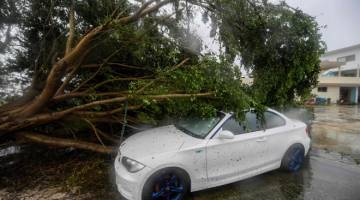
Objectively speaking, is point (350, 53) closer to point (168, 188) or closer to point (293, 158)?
point (293, 158)

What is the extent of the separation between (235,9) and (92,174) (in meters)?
4.67

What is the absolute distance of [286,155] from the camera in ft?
15.9

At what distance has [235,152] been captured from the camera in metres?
4.14

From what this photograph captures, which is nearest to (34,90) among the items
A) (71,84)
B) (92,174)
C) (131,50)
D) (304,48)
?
(71,84)

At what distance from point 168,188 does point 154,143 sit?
739 mm

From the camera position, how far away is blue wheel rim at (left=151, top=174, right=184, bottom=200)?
3.60m

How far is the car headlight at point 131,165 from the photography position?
3.51 m

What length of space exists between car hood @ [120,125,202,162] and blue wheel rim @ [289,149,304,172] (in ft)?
7.39

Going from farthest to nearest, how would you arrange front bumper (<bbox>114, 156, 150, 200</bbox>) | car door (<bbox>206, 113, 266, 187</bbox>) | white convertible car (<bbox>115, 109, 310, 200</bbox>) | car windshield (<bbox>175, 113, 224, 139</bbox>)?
car windshield (<bbox>175, 113, 224, 139</bbox>), car door (<bbox>206, 113, 266, 187</bbox>), white convertible car (<bbox>115, 109, 310, 200</bbox>), front bumper (<bbox>114, 156, 150, 200</bbox>)

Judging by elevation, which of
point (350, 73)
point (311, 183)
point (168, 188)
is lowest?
point (311, 183)

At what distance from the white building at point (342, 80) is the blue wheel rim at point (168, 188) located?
87.6ft

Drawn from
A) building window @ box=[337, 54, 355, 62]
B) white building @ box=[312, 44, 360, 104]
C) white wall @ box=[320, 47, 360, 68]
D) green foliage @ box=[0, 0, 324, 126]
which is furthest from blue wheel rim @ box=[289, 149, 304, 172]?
building window @ box=[337, 54, 355, 62]

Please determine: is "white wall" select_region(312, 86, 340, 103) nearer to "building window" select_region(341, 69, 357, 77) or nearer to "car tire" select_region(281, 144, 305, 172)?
"building window" select_region(341, 69, 357, 77)

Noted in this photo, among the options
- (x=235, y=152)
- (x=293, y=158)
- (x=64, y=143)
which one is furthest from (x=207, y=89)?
(x=64, y=143)
